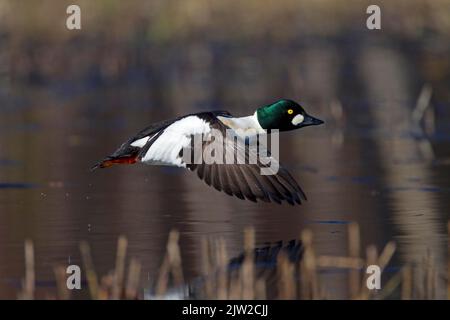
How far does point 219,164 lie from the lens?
31.2 ft

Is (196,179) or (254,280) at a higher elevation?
(196,179)

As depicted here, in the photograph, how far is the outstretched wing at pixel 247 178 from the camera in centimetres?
926

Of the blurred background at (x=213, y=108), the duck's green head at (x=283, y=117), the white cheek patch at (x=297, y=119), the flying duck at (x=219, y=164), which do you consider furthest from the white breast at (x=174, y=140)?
the white cheek patch at (x=297, y=119)

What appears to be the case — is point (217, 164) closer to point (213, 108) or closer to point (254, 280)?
point (254, 280)

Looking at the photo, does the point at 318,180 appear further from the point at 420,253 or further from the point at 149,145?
the point at 420,253

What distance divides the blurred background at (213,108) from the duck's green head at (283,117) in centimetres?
67

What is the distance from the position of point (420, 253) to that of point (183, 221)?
219cm

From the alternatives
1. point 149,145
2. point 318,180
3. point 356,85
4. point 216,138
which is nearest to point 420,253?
point 216,138

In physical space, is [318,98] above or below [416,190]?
above

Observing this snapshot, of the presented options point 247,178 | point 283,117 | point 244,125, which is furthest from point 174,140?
point 283,117

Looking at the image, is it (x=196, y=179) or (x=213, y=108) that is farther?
(x=213, y=108)

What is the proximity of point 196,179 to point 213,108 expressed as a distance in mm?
6358

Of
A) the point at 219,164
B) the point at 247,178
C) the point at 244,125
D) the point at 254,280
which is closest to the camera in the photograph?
the point at 254,280
